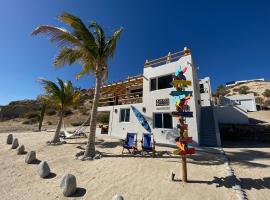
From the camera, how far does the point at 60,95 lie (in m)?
13.1

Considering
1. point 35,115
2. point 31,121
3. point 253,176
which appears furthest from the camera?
point 35,115

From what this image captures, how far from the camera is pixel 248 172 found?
238 inches

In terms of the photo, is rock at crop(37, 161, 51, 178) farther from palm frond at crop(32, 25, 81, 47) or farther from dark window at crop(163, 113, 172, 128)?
dark window at crop(163, 113, 172, 128)

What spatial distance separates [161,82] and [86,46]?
7482mm

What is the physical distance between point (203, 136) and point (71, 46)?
1159 cm

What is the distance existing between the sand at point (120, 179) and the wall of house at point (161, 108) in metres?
3.75

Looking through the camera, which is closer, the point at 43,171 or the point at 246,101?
the point at 43,171

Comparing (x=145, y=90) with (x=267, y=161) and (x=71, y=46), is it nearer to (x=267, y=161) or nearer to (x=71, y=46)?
(x=71, y=46)

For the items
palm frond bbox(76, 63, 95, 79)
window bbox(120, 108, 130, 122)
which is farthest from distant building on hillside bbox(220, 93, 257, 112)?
palm frond bbox(76, 63, 95, 79)

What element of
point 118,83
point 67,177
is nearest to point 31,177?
point 67,177

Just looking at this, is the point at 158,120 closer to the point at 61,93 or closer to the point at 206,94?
the point at 61,93

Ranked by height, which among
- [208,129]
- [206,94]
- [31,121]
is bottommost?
[208,129]

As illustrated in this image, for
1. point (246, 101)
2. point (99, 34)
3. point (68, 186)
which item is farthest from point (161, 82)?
point (246, 101)

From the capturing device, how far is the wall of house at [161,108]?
11.4 metres
